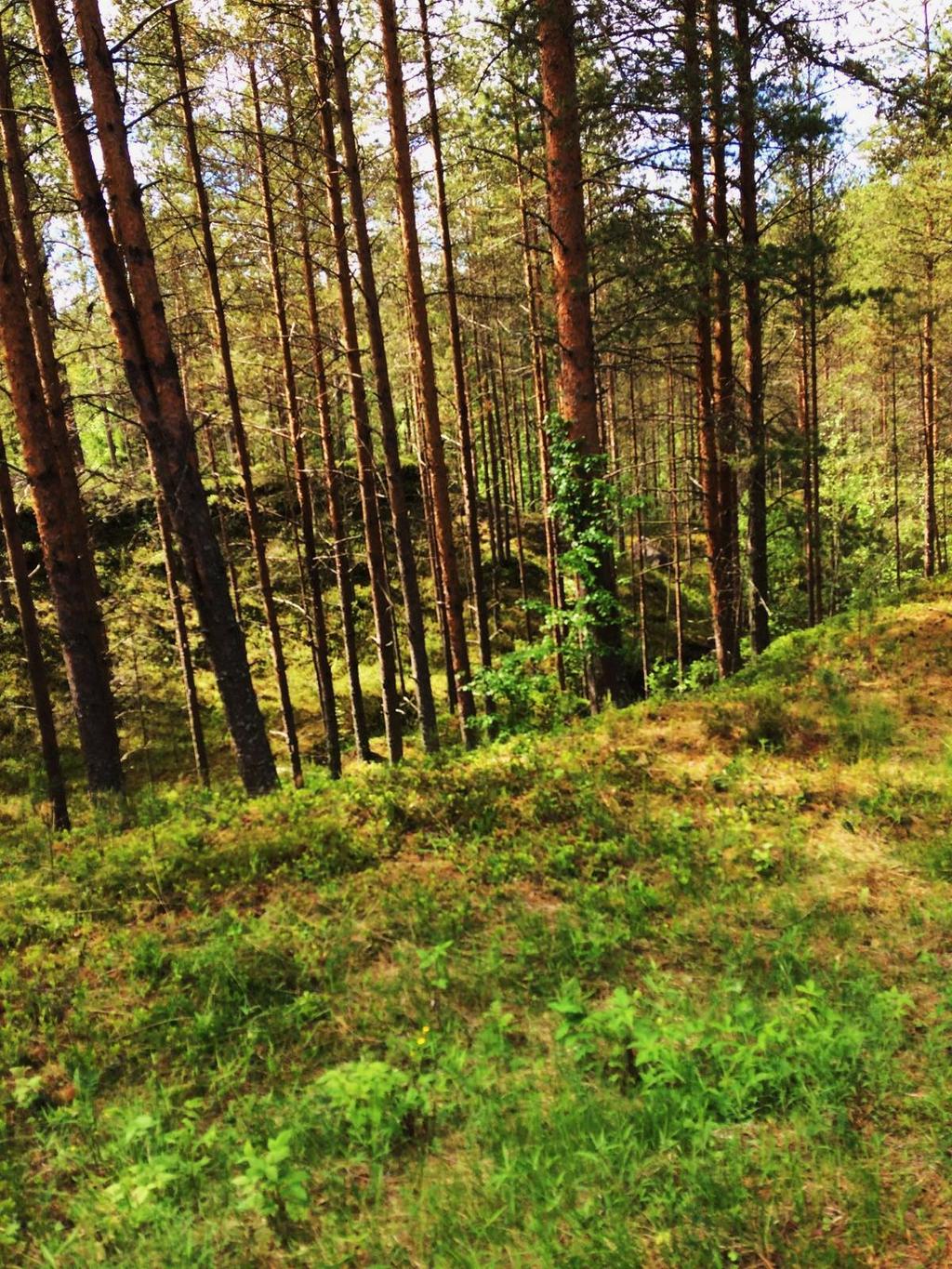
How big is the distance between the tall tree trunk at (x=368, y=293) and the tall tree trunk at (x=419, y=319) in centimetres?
63

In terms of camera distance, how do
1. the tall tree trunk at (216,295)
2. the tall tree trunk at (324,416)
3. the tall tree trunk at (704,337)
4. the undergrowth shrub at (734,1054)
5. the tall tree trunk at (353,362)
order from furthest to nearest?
the tall tree trunk at (324,416)
the tall tree trunk at (216,295)
the tall tree trunk at (353,362)
the tall tree trunk at (704,337)
the undergrowth shrub at (734,1054)

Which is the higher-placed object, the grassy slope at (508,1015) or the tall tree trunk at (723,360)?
the tall tree trunk at (723,360)

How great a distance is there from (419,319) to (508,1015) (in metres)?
11.2

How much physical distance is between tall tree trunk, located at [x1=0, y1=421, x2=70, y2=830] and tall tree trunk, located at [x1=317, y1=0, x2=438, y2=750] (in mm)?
5458

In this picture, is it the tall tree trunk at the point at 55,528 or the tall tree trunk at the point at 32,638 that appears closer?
the tall tree trunk at the point at 55,528

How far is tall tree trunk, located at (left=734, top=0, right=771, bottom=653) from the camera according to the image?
1032cm

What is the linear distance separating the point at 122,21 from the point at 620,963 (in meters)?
15.2

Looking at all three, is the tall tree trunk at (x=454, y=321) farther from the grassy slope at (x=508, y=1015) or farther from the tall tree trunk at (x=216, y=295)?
the grassy slope at (x=508, y=1015)

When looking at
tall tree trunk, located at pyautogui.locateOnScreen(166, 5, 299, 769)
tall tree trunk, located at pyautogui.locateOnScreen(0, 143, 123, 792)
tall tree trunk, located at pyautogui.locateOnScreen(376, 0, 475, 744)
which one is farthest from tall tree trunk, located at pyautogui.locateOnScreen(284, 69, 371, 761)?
tall tree trunk, located at pyautogui.locateOnScreen(0, 143, 123, 792)

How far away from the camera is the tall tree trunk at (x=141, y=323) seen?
7.12 meters

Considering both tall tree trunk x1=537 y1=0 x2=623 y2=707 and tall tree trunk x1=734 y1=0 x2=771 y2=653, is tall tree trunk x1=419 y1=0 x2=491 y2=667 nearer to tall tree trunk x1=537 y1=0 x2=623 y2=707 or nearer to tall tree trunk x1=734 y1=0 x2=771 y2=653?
tall tree trunk x1=537 y1=0 x2=623 y2=707

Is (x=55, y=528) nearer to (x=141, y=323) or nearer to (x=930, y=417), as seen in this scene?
(x=141, y=323)

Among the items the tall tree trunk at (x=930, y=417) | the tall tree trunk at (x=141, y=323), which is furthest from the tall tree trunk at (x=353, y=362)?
the tall tree trunk at (x=930, y=417)

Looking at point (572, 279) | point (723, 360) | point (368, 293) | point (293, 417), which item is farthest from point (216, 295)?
point (723, 360)
